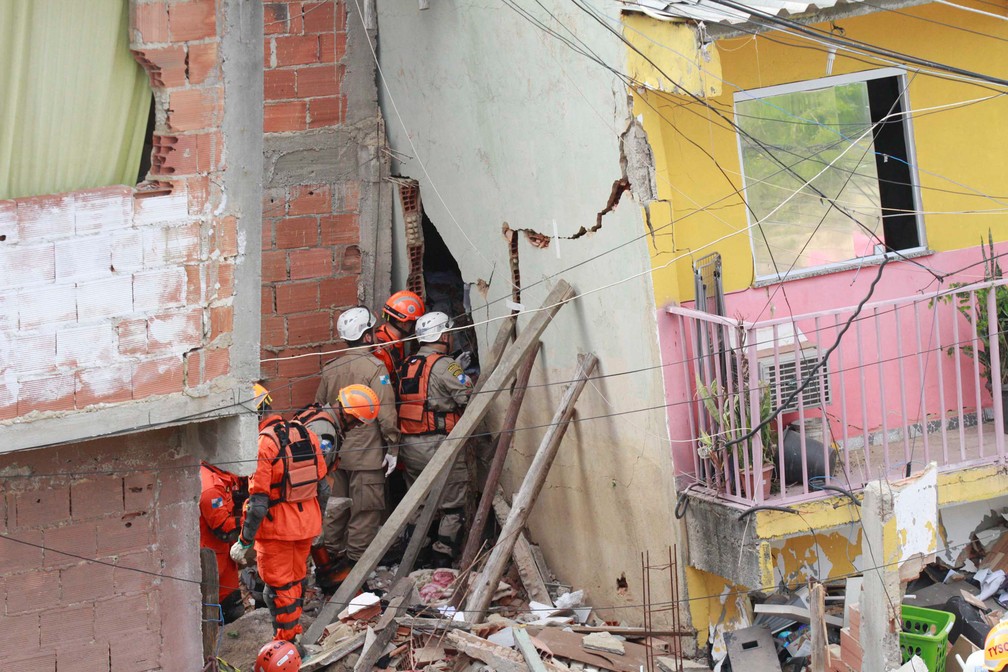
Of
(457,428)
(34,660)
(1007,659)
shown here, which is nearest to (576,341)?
(457,428)

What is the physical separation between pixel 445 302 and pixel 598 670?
454cm

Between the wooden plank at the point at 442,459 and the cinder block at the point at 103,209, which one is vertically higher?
the cinder block at the point at 103,209

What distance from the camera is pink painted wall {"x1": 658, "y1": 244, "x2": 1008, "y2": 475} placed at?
26.2 feet

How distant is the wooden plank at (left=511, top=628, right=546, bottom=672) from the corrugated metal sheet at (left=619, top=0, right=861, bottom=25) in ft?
12.6

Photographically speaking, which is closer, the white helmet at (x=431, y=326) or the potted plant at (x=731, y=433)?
the potted plant at (x=731, y=433)

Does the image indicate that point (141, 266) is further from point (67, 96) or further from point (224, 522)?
point (224, 522)

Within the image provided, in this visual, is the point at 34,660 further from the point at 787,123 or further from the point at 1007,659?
the point at 787,123

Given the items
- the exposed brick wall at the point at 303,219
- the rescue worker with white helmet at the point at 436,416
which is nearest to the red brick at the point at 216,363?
the rescue worker with white helmet at the point at 436,416

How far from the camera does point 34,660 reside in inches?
208

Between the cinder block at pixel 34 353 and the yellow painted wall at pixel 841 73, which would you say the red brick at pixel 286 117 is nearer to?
the yellow painted wall at pixel 841 73

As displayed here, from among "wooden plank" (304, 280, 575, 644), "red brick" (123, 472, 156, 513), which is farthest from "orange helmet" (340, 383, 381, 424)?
"red brick" (123, 472, 156, 513)

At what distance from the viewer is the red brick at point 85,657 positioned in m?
5.36

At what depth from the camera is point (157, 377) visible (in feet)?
16.8

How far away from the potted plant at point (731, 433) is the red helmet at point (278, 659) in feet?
9.18
